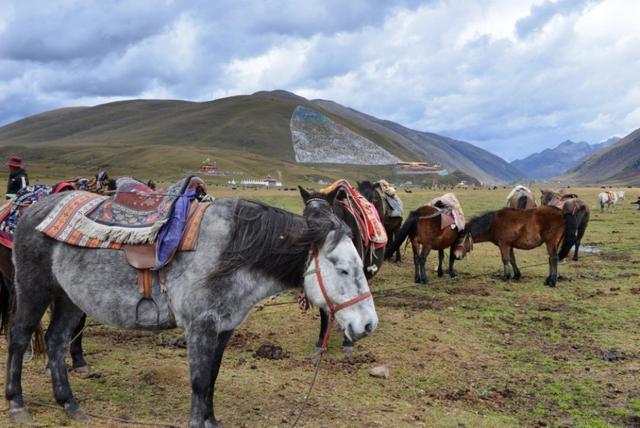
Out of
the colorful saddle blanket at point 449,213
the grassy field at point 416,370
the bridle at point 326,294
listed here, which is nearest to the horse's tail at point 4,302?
the grassy field at point 416,370

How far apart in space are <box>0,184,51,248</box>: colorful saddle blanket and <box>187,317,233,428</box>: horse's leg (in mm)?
2944

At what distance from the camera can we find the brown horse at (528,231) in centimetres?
1109

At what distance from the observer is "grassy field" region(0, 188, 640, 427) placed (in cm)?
469

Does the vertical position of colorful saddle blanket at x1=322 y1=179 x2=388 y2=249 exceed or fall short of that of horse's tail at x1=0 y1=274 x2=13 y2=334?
it exceeds it

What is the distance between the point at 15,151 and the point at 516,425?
506 feet

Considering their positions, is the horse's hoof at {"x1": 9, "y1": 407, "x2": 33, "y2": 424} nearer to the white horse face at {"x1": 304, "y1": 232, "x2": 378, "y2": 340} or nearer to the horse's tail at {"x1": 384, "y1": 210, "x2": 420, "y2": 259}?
the white horse face at {"x1": 304, "y1": 232, "x2": 378, "y2": 340}

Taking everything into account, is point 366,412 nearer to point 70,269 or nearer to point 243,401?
point 243,401

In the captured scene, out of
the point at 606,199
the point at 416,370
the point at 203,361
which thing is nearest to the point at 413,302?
the point at 416,370

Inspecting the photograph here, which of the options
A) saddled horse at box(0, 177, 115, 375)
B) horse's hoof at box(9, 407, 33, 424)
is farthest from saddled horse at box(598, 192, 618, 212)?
horse's hoof at box(9, 407, 33, 424)

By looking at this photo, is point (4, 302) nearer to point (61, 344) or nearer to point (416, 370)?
point (61, 344)

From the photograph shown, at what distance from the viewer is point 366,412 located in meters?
4.73

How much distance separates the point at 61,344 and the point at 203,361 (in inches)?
71.2

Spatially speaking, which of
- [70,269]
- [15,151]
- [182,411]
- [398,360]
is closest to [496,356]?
[398,360]

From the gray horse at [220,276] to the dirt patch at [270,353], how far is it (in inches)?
89.8
